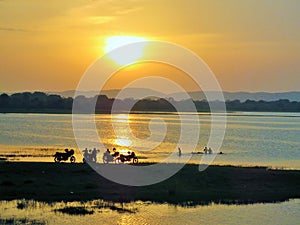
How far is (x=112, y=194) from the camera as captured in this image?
36312 millimetres

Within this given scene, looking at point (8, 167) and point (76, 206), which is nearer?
point (76, 206)

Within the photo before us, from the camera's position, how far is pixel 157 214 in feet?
105

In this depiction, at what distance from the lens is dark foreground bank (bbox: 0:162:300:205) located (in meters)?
35.7

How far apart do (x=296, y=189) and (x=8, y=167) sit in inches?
883

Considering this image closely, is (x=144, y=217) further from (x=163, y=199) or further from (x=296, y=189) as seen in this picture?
(x=296, y=189)

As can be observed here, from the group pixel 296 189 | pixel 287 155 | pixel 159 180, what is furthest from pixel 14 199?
pixel 287 155

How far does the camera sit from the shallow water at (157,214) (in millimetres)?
29656

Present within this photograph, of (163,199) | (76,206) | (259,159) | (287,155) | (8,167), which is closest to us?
(76,206)

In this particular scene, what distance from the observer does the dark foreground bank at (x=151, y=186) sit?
117ft

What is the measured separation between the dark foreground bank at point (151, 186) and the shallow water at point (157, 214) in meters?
1.53

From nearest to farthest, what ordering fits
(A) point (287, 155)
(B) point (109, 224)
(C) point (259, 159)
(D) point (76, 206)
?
(B) point (109, 224) → (D) point (76, 206) → (C) point (259, 159) → (A) point (287, 155)

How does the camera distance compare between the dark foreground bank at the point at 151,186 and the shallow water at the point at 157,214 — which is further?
the dark foreground bank at the point at 151,186

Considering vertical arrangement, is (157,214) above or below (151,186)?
below

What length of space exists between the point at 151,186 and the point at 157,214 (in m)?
7.53
